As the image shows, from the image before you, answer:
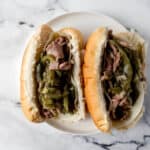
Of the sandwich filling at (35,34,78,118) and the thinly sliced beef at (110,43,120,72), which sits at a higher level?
the thinly sliced beef at (110,43,120,72)

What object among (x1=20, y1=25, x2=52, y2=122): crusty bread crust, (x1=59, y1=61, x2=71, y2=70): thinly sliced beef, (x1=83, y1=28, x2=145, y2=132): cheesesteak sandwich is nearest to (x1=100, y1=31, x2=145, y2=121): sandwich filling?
(x1=83, y1=28, x2=145, y2=132): cheesesteak sandwich

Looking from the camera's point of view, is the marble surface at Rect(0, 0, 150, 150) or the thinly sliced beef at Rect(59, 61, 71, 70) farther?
the marble surface at Rect(0, 0, 150, 150)

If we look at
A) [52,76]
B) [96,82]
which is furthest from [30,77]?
[96,82]

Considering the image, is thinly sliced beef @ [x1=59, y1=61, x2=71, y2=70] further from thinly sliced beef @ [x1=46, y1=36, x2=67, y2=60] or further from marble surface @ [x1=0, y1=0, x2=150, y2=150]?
marble surface @ [x1=0, y1=0, x2=150, y2=150]

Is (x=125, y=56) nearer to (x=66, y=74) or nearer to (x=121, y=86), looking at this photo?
(x=121, y=86)

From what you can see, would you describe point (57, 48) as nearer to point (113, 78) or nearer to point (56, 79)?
point (56, 79)

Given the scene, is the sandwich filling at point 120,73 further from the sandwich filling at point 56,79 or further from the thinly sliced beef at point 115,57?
the sandwich filling at point 56,79

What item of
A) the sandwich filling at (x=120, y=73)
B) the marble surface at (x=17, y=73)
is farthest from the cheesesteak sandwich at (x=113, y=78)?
the marble surface at (x=17, y=73)
